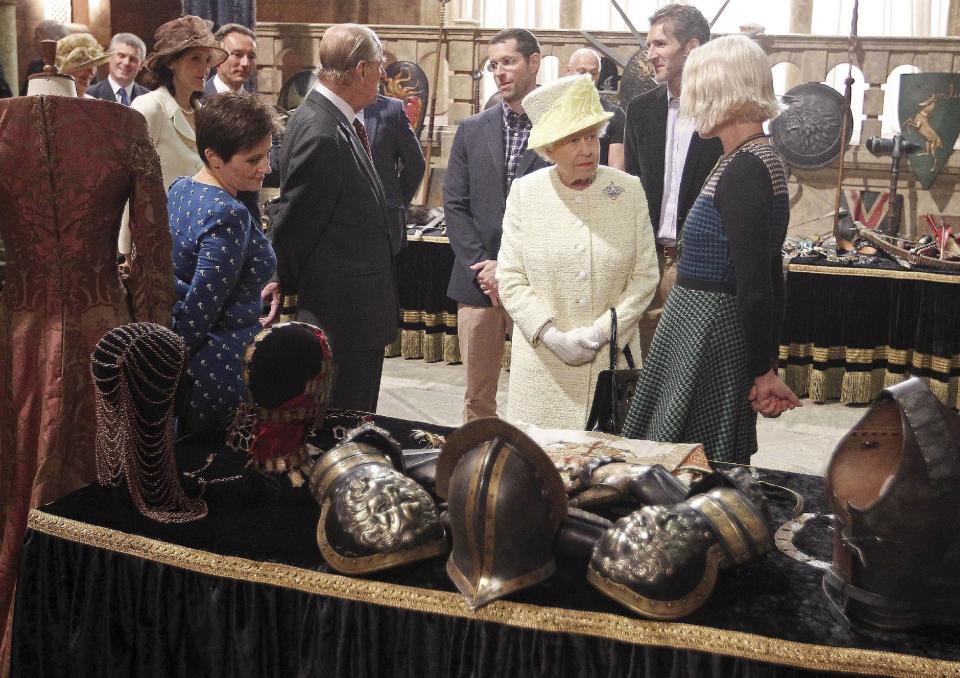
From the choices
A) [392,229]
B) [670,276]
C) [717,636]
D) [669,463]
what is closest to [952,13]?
[670,276]

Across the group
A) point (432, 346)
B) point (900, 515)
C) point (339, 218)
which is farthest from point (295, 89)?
point (900, 515)

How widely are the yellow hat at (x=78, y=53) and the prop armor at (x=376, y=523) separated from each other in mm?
2434

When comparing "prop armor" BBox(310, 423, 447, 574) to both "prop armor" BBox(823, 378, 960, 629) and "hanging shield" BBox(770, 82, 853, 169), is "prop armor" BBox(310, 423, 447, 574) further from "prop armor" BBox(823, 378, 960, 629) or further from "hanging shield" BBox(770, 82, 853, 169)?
"hanging shield" BBox(770, 82, 853, 169)

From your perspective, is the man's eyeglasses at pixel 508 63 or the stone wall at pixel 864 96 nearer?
the man's eyeglasses at pixel 508 63

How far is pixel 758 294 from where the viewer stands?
2.34 metres

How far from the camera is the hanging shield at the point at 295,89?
26.0 ft

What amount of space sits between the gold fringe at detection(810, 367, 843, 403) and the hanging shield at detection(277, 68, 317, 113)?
15.0 ft

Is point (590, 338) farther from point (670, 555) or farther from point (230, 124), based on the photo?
point (670, 555)

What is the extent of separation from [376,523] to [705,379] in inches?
45.0

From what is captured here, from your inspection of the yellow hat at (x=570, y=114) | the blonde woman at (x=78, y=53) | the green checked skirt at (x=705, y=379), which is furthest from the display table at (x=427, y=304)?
the green checked skirt at (x=705, y=379)

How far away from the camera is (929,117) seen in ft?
20.1

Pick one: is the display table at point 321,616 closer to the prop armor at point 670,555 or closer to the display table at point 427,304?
the prop armor at point 670,555

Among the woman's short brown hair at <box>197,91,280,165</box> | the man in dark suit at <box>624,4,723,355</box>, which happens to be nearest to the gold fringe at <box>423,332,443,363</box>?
the man in dark suit at <box>624,4,723,355</box>

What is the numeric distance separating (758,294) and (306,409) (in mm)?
1075
